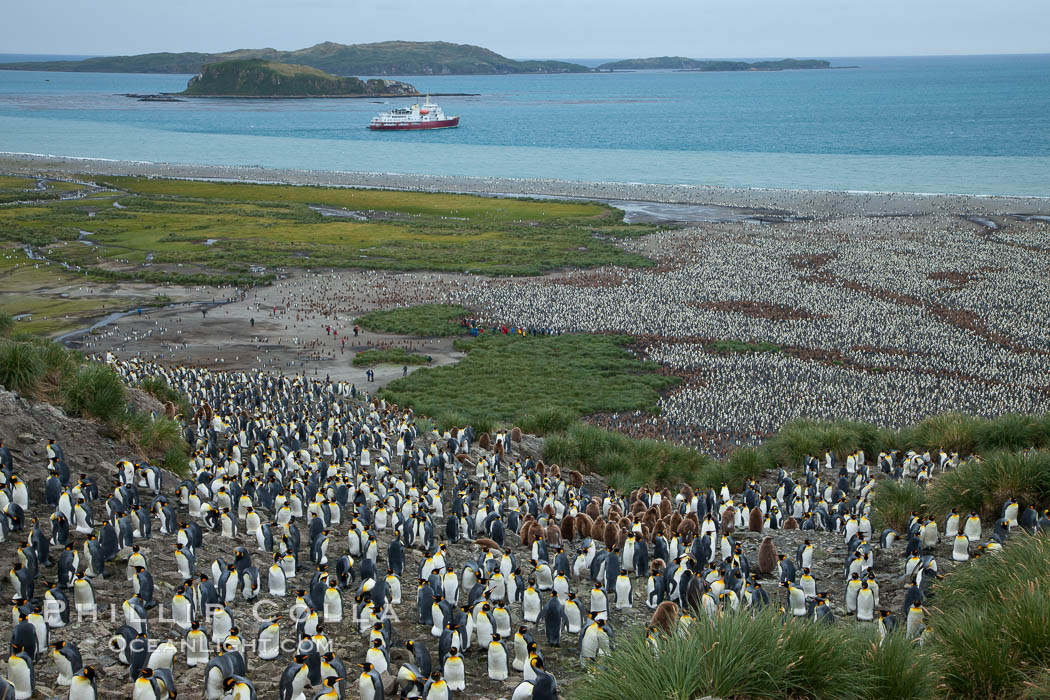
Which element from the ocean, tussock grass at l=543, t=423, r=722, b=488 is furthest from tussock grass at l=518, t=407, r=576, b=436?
the ocean

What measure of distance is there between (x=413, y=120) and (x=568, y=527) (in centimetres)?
14195

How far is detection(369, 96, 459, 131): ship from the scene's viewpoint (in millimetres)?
148750

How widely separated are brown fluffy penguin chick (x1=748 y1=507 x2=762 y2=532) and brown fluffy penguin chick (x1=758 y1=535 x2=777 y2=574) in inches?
86.5

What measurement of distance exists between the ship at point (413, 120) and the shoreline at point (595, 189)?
54189 millimetres

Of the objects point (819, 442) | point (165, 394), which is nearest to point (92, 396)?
point (165, 394)

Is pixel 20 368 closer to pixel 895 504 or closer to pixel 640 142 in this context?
pixel 895 504

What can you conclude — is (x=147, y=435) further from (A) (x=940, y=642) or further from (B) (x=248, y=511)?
(A) (x=940, y=642)

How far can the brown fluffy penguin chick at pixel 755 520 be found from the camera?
1593cm

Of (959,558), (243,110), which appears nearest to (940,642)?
(959,558)

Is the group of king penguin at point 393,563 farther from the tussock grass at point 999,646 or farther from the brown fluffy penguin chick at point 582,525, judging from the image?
the tussock grass at point 999,646

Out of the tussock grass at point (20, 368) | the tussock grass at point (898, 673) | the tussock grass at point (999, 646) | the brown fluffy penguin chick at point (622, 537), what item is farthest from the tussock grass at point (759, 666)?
the tussock grass at point (20, 368)

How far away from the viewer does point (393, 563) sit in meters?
12.3

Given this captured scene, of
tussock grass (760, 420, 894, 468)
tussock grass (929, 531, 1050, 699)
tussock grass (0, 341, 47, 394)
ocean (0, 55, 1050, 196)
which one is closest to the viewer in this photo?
tussock grass (929, 531, 1050, 699)

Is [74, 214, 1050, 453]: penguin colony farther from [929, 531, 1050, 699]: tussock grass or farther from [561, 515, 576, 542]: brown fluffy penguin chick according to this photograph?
[929, 531, 1050, 699]: tussock grass
